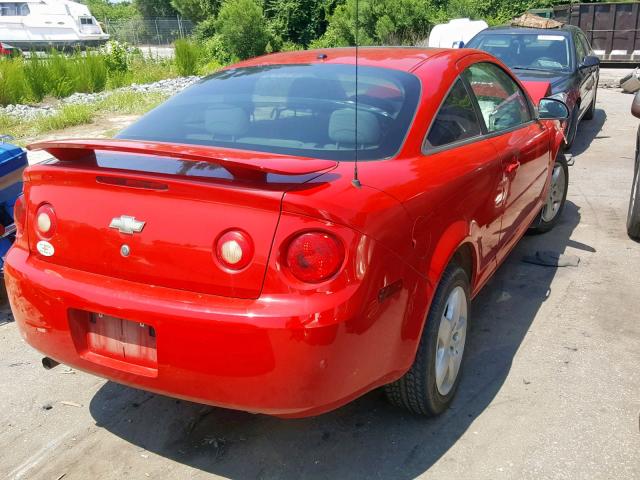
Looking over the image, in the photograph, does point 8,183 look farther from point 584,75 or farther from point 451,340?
point 584,75

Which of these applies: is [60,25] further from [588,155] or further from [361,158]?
[361,158]

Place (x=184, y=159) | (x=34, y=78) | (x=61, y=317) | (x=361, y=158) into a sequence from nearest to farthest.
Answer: (x=184, y=159), (x=61, y=317), (x=361, y=158), (x=34, y=78)

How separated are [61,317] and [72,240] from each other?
1.01ft

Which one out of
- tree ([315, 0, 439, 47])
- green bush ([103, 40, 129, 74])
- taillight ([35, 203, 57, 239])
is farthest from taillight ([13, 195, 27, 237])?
tree ([315, 0, 439, 47])

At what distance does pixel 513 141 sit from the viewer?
402cm

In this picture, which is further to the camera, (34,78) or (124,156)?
(34,78)

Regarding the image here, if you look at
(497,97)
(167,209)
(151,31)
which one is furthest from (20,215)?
(151,31)

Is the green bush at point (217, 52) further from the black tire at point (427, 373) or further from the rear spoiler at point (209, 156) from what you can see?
the black tire at point (427, 373)

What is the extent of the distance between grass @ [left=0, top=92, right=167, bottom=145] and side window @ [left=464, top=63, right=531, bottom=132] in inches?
324

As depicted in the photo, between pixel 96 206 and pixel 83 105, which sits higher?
pixel 96 206

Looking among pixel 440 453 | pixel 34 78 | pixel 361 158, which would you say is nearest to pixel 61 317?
pixel 361 158

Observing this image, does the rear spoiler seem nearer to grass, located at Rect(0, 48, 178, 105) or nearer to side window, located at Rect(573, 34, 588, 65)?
side window, located at Rect(573, 34, 588, 65)

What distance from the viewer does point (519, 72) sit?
8945 mm

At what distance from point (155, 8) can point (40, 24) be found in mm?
36527
